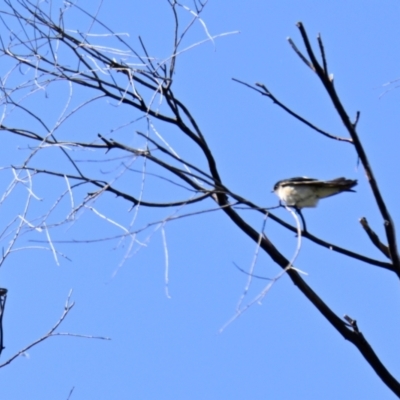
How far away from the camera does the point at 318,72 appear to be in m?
2.13

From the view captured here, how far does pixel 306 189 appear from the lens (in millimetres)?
3844

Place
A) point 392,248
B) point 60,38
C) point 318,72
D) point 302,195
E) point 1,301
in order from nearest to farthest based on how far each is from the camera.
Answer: point 318,72
point 392,248
point 1,301
point 60,38
point 302,195

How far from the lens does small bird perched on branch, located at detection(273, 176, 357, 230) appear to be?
3523mm

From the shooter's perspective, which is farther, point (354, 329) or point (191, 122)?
point (191, 122)

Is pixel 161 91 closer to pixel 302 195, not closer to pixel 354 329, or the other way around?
pixel 354 329

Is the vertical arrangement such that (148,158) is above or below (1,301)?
above

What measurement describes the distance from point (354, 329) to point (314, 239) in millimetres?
289

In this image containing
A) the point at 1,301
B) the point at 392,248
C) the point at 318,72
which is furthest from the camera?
the point at 1,301

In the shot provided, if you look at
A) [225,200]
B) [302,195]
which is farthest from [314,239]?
[302,195]

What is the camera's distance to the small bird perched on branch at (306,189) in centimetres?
352

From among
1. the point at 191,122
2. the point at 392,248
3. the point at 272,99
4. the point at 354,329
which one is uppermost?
the point at 191,122

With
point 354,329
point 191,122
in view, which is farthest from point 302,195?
point 354,329

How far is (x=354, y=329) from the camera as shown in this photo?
7.64ft

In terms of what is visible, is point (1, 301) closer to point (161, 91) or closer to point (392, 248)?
point (161, 91)
